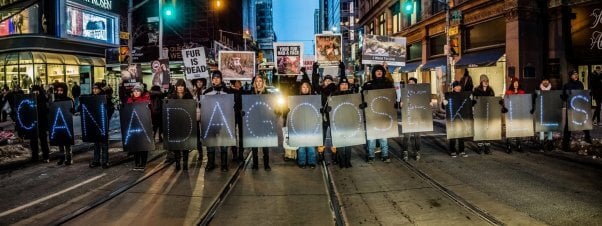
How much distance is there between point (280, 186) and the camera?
8.22 meters

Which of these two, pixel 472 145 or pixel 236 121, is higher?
pixel 236 121

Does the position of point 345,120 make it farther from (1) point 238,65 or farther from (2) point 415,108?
(1) point 238,65

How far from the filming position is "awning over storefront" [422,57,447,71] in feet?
110

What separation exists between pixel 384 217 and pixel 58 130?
786cm

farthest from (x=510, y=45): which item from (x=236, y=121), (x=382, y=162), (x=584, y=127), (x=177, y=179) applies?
(x=177, y=179)

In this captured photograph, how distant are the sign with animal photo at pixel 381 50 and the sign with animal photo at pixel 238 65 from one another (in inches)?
196

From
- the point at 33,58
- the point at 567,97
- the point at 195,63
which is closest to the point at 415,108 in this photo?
the point at 567,97

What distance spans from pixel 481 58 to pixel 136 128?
2233 centimetres

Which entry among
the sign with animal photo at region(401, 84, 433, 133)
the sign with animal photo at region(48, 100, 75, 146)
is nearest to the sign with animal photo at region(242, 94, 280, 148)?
the sign with animal photo at region(401, 84, 433, 133)

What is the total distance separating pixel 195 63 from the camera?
16922mm

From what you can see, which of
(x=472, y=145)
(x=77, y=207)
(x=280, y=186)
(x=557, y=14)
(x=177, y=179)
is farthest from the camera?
(x=557, y=14)

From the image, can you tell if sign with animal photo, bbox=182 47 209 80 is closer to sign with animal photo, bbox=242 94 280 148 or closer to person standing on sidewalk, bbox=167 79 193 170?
person standing on sidewalk, bbox=167 79 193 170

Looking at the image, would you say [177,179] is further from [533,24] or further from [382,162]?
[533,24]

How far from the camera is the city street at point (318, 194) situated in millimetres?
6207
